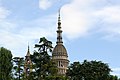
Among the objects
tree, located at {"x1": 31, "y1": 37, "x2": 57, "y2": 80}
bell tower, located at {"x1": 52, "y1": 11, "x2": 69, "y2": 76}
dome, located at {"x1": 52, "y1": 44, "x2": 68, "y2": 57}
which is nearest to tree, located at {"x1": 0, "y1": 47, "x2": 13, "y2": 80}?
tree, located at {"x1": 31, "y1": 37, "x2": 57, "y2": 80}

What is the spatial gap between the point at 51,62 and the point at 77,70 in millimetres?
30272

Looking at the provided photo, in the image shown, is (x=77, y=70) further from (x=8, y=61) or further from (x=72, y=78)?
(x=8, y=61)

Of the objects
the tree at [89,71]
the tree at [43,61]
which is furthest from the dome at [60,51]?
the tree at [43,61]

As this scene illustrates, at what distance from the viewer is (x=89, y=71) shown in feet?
A: 277

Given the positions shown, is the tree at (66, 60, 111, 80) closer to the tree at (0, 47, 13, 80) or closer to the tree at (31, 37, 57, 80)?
the tree at (0, 47, 13, 80)

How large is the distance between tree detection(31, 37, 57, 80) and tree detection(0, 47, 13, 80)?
1361 cm

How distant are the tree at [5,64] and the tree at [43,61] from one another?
44.6 ft

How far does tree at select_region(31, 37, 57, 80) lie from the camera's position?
54.9m

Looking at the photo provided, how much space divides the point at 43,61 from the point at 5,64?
1587 centimetres

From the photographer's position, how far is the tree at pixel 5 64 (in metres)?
68.3

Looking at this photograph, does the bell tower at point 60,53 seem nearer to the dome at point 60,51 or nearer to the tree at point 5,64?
the dome at point 60,51

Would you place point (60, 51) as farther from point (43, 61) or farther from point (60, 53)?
point (43, 61)

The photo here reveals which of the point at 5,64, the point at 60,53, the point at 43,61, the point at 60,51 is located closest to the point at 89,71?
the point at 5,64

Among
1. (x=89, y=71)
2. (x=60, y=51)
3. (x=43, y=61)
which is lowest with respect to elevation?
(x=43, y=61)
